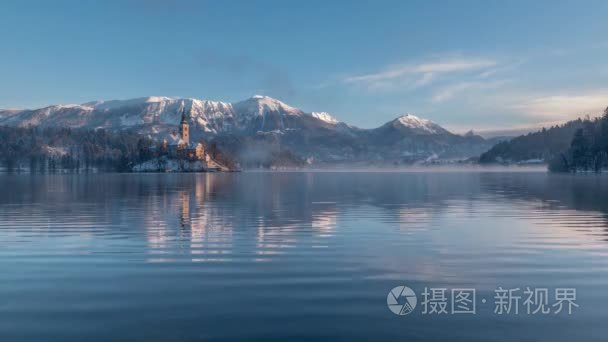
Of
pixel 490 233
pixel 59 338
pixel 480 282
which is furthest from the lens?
A: pixel 490 233

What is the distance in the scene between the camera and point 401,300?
1437cm

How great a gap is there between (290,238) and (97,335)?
1598 cm

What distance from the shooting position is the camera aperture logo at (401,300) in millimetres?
13461

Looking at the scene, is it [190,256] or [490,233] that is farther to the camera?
[490,233]

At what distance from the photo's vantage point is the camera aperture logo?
1346cm

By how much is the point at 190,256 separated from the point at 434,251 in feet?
40.2

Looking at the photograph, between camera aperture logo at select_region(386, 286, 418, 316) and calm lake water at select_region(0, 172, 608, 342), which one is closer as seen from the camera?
calm lake water at select_region(0, 172, 608, 342)

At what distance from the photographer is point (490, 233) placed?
95.8ft

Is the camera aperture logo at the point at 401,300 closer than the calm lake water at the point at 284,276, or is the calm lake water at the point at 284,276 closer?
the calm lake water at the point at 284,276

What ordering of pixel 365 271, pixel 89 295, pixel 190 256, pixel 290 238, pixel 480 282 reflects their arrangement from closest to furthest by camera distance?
1. pixel 89 295
2. pixel 480 282
3. pixel 365 271
4. pixel 190 256
5. pixel 290 238

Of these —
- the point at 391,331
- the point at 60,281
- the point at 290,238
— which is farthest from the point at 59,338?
the point at 290,238

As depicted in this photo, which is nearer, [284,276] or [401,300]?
[401,300]

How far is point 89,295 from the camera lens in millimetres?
15094

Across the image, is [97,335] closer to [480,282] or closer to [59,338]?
[59,338]
